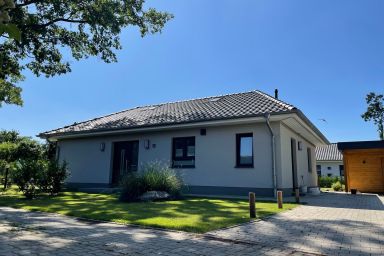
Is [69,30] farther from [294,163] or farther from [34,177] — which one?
[294,163]

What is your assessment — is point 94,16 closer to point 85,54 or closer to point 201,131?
point 85,54

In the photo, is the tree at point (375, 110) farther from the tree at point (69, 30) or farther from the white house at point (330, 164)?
the tree at point (69, 30)

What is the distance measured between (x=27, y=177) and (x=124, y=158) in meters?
5.56

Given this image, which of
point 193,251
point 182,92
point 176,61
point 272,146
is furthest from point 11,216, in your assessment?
point 182,92

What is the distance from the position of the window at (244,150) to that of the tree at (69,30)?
7.69 metres

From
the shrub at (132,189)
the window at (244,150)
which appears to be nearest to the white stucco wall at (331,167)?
the window at (244,150)

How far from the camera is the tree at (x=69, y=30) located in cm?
1346

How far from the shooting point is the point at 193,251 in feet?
12.9

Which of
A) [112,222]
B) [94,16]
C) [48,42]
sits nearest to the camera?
[112,222]

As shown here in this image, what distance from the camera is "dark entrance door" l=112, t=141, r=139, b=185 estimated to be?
609 inches

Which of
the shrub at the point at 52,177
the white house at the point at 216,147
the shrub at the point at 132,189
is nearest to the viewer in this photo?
the shrub at the point at 132,189

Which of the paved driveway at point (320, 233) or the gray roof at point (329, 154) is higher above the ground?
the gray roof at point (329, 154)

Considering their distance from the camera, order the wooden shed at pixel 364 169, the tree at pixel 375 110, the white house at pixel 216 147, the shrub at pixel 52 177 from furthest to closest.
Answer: the tree at pixel 375 110, the wooden shed at pixel 364 169, the white house at pixel 216 147, the shrub at pixel 52 177

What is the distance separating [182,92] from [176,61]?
4339 millimetres
